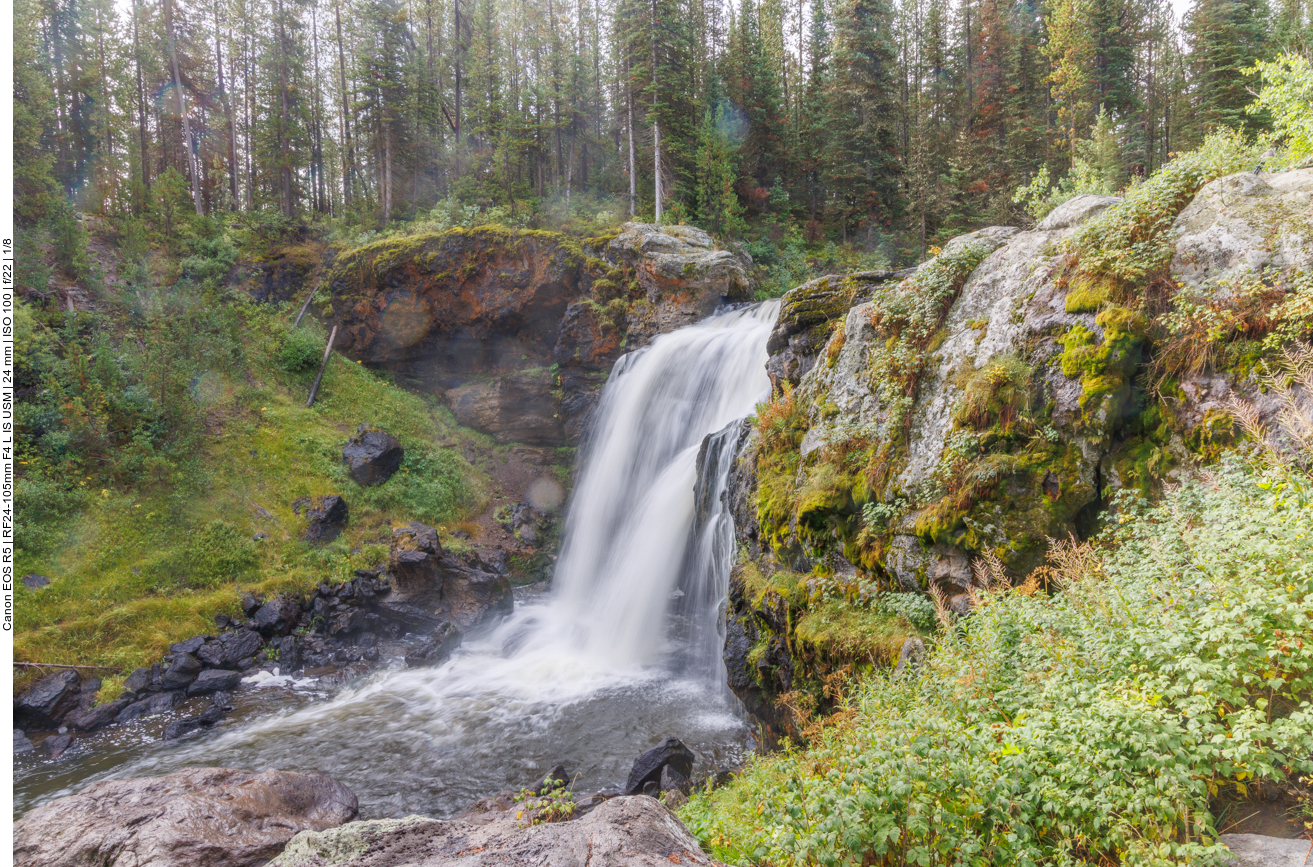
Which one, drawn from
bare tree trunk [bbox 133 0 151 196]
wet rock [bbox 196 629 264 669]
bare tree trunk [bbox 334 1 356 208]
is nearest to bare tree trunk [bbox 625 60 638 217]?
bare tree trunk [bbox 334 1 356 208]

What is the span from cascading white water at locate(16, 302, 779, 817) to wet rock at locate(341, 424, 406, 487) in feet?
20.0

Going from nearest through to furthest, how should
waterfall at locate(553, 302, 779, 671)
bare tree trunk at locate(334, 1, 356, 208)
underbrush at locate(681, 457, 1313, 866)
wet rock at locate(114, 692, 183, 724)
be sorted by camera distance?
1. underbrush at locate(681, 457, 1313, 866)
2. wet rock at locate(114, 692, 183, 724)
3. waterfall at locate(553, 302, 779, 671)
4. bare tree trunk at locate(334, 1, 356, 208)

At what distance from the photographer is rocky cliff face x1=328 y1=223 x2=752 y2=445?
19.2 metres

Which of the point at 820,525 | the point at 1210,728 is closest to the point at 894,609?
the point at 820,525

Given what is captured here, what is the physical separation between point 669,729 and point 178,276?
2462 centimetres

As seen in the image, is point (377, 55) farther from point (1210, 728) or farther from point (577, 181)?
point (1210, 728)

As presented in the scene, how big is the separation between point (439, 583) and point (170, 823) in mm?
10125

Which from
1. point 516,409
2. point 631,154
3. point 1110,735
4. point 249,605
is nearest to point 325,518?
point 249,605

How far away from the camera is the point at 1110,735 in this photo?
286cm

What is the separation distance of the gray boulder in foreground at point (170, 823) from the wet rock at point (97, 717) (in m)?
6.30

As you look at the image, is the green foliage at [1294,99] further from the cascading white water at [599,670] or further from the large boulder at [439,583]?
the large boulder at [439,583]

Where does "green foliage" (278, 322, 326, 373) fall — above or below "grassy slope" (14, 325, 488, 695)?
above

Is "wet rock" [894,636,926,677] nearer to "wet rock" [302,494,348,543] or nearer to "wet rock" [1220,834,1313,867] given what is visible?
"wet rock" [1220,834,1313,867]

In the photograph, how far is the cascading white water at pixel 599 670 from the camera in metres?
8.76
